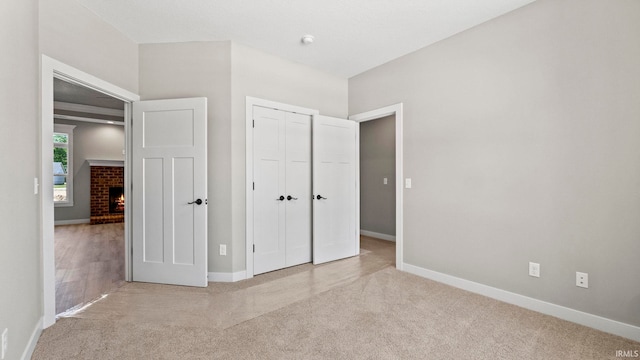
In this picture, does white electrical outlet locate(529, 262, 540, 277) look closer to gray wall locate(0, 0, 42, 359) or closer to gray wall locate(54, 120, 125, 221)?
gray wall locate(0, 0, 42, 359)

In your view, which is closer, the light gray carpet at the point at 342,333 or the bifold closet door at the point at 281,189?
the light gray carpet at the point at 342,333

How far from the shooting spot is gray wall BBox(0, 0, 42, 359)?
4.87 feet

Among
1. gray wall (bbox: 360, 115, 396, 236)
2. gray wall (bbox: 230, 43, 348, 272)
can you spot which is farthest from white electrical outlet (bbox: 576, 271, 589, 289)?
gray wall (bbox: 230, 43, 348, 272)

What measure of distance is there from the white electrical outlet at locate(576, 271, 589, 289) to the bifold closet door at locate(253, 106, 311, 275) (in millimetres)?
2758

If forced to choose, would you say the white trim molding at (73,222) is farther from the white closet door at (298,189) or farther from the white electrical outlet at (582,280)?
the white electrical outlet at (582,280)

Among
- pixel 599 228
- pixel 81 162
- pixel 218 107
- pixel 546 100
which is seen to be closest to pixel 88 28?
pixel 218 107

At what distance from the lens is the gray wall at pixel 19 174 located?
148 cm

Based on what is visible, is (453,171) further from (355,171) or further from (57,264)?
(57,264)

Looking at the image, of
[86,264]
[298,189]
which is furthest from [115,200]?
[298,189]

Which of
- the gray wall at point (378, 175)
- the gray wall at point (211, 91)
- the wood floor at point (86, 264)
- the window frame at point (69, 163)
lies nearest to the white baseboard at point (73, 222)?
the window frame at point (69, 163)

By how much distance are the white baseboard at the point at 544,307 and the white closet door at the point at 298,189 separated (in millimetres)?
1554

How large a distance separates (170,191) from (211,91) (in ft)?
3.97

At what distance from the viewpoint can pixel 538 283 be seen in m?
2.49

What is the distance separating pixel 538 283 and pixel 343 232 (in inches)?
90.0
